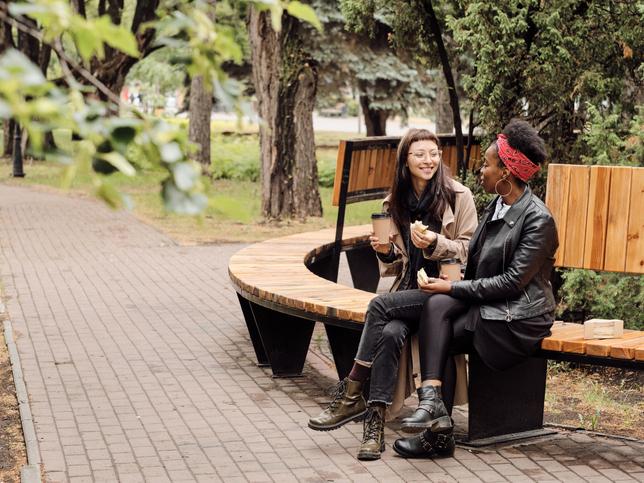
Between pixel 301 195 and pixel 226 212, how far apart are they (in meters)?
14.7

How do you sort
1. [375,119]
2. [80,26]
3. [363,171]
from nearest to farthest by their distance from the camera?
[80,26]
[363,171]
[375,119]

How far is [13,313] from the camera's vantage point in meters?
9.93

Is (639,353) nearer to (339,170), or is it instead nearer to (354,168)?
(339,170)

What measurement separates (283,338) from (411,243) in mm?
1430

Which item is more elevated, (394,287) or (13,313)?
(394,287)

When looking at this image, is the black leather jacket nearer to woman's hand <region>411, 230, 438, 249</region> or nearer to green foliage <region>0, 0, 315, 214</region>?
woman's hand <region>411, 230, 438, 249</region>

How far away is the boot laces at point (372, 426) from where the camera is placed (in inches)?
229

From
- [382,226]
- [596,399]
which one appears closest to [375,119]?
[596,399]

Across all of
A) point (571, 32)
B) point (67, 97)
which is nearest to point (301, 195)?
point (571, 32)

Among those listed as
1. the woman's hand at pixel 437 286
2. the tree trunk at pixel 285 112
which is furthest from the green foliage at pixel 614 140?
the tree trunk at pixel 285 112

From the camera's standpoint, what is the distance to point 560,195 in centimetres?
698

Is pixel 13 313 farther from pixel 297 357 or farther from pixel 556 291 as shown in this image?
pixel 556 291

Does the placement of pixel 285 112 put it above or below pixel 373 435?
above

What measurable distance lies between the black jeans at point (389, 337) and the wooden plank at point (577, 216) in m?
1.31
